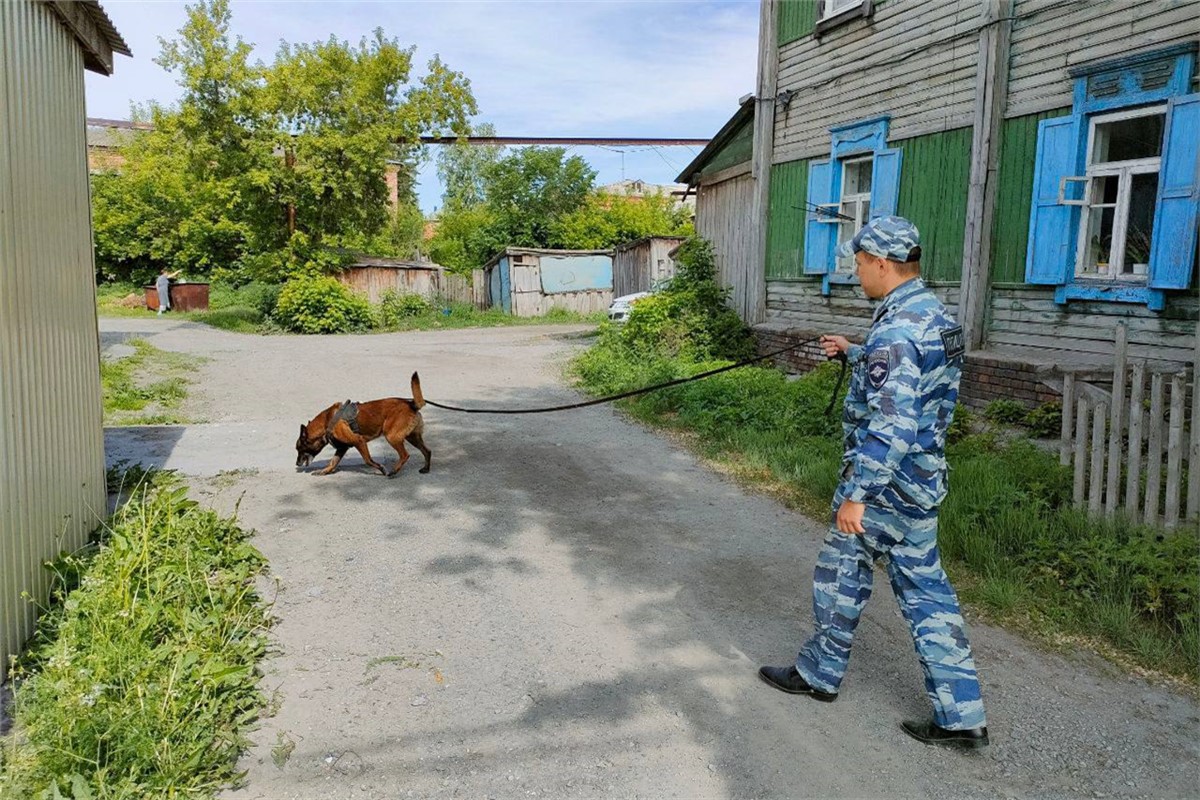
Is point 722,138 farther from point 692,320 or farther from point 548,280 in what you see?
point 548,280

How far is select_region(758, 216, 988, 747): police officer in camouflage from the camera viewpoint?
3.18 metres

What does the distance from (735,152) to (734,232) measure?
141cm

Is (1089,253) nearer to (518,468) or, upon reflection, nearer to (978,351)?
(978,351)

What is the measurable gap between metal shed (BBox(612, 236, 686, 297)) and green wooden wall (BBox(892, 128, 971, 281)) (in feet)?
54.7

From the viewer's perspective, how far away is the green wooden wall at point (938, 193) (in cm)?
995

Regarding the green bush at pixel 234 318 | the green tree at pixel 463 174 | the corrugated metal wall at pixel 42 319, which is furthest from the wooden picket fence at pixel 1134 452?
the green tree at pixel 463 174

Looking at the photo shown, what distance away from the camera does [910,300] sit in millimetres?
3279

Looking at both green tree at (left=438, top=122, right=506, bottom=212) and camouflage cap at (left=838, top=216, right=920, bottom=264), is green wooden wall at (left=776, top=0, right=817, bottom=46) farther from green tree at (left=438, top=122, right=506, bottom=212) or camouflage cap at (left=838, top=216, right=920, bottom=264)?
green tree at (left=438, top=122, right=506, bottom=212)

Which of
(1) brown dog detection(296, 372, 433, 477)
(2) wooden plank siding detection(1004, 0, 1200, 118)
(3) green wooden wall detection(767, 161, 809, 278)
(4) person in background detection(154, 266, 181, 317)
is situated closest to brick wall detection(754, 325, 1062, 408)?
(2) wooden plank siding detection(1004, 0, 1200, 118)

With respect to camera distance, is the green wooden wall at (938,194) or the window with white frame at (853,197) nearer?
the green wooden wall at (938,194)

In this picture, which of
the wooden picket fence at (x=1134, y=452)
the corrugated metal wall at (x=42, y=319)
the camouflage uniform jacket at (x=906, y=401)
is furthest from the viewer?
the wooden picket fence at (x=1134, y=452)

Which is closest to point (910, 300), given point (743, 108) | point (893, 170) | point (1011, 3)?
point (1011, 3)

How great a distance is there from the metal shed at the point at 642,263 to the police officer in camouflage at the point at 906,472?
24.1 m

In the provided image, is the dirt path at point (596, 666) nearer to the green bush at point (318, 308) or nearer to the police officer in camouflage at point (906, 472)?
the police officer in camouflage at point (906, 472)
